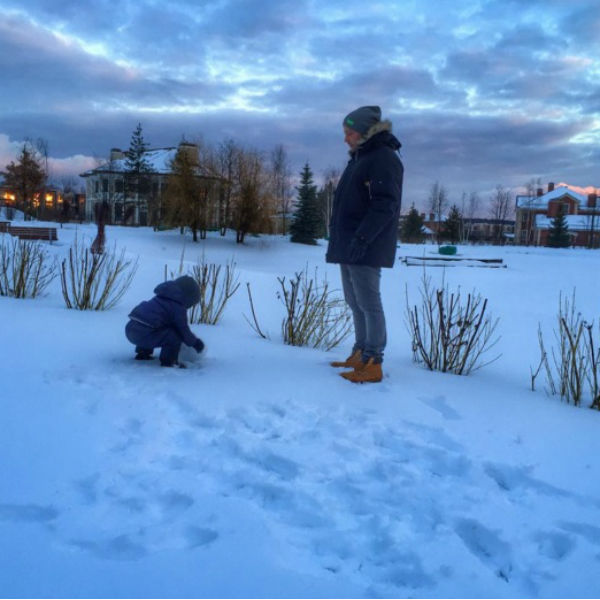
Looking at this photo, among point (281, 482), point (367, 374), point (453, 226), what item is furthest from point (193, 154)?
point (453, 226)

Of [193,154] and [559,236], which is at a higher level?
[193,154]

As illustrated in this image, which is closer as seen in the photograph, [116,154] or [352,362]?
[352,362]

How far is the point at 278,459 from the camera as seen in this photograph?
7.09 ft

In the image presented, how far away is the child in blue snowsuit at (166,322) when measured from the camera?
3281mm

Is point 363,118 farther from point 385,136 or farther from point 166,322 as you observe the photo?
point 166,322

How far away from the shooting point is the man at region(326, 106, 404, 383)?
9.89 feet

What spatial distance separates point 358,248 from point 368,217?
0.20 m

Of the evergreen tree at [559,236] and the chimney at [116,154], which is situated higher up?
the chimney at [116,154]

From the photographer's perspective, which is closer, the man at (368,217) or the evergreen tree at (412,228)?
the man at (368,217)

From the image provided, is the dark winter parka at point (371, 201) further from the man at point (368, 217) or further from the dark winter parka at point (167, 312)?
the dark winter parka at point (167, 312)

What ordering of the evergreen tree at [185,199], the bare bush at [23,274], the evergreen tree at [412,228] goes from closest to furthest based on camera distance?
1. the bare bush at [23,274]
2. the evergreen tree at [185,199]
3. the evergreen tree at [412,228]

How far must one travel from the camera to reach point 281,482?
1986 millimetres

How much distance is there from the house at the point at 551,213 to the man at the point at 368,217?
59570 mm

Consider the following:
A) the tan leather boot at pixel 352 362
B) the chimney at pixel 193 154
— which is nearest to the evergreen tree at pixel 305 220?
the chimney at pixel 193 154
